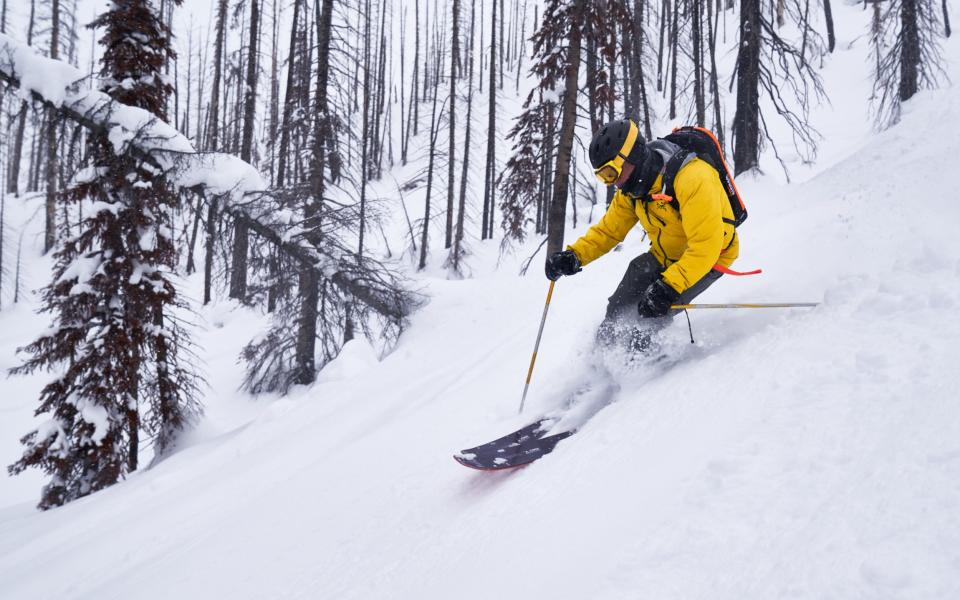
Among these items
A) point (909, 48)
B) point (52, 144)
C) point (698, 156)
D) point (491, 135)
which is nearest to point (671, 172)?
point (698, 156)

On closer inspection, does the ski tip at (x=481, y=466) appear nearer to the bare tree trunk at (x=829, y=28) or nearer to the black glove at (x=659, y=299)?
the black glove at (x=659, y=299)

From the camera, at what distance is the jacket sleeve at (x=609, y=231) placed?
4410 mm

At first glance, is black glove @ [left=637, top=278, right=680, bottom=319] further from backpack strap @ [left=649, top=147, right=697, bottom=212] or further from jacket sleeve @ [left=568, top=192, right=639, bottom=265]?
jacket sleeve @ [left=568, top=192, right=639, bottom=265]

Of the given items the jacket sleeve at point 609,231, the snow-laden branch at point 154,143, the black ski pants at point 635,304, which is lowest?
the black ski pants at point 635,304

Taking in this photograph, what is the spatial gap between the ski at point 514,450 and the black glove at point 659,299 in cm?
114

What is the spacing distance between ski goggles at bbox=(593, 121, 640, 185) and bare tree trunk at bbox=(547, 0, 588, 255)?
574cm

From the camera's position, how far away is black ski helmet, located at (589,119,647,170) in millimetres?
3660

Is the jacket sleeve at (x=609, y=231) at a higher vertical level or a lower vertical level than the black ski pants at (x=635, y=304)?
higher

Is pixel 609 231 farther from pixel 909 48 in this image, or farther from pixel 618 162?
pixel 909 48

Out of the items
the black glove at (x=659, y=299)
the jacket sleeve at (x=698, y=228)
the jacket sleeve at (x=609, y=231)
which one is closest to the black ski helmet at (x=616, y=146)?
the jacket sleeve at (x=698, y=228)

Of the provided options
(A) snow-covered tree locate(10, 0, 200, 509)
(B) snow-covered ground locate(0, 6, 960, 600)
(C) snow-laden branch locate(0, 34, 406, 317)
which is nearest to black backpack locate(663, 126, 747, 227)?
(B) snow-covered ground locate(0, 6, 960, 600)

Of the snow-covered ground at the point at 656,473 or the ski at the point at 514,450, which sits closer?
the snow-covered ground at the point at 656,473

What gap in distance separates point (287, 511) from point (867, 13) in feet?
160

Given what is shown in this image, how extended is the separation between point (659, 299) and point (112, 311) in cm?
947
